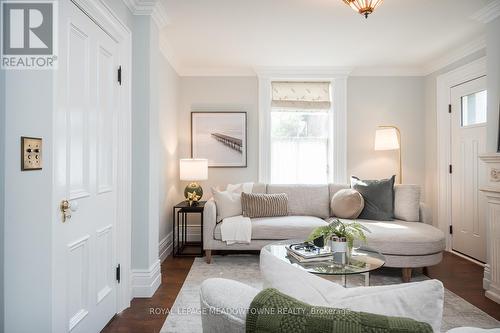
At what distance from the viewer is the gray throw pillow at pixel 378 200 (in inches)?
141

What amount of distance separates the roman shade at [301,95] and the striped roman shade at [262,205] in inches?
58.2

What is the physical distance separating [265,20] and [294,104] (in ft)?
5.49

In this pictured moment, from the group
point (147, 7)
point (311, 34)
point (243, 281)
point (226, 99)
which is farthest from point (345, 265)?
point (226, 99)

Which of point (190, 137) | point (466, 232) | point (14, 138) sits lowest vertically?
point (466, 232)

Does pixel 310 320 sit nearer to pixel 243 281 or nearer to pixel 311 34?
pixel 243 281

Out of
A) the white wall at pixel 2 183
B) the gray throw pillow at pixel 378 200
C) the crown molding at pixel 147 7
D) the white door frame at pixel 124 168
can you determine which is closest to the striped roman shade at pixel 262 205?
the gray throw pillow at pixel 378 200

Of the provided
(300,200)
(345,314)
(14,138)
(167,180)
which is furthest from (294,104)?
A: (345,314)

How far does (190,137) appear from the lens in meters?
4.41

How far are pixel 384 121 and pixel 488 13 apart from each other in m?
1.90

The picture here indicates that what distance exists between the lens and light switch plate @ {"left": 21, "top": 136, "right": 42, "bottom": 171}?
1289 millimetres

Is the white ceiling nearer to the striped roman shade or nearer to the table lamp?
the table lamp

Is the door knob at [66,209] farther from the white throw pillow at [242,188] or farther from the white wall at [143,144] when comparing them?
the white throw pillow at [242,188]

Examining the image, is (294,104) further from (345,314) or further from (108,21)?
(345,314)

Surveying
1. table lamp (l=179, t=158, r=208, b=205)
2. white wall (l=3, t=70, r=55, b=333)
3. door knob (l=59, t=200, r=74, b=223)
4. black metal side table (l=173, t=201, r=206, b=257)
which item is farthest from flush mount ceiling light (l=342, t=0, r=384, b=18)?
black metal side table (l=173, t=201, r=206, b=257)
